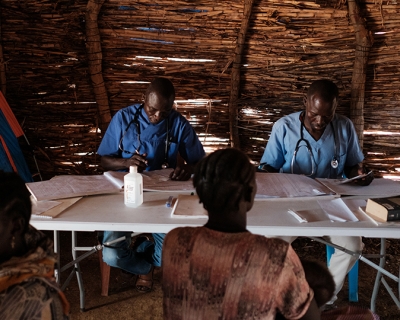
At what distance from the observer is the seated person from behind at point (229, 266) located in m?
1.31

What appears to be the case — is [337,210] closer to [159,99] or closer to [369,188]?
[369,188]

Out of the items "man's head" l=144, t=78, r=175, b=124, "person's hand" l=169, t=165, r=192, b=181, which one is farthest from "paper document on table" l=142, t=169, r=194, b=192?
"man's head" l=144, t=78, r=175, b=124

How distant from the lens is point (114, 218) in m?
2.16

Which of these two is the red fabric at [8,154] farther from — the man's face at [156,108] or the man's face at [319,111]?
the man's face at [319,111]

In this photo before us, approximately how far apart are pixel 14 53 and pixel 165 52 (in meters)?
1.35

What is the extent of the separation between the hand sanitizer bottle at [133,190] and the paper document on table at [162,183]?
285 mm

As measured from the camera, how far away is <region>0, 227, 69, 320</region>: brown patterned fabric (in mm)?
1260

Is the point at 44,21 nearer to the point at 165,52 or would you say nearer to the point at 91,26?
the point at 91,26

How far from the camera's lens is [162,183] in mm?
2760

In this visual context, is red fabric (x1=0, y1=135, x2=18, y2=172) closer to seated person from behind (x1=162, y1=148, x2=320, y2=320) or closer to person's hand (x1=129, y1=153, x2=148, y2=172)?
person's hand (x1=129, y1=153, x2=148, y2=172)

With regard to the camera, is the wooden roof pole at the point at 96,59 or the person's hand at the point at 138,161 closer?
the person's hand at the point at 138,161

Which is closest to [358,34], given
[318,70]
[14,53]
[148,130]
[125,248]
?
[318,70]

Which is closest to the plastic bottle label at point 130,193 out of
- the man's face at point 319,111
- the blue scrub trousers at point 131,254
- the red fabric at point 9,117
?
the blue scrub trousers at point 131,254

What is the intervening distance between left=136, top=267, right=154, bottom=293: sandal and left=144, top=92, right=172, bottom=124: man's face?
1.08m
